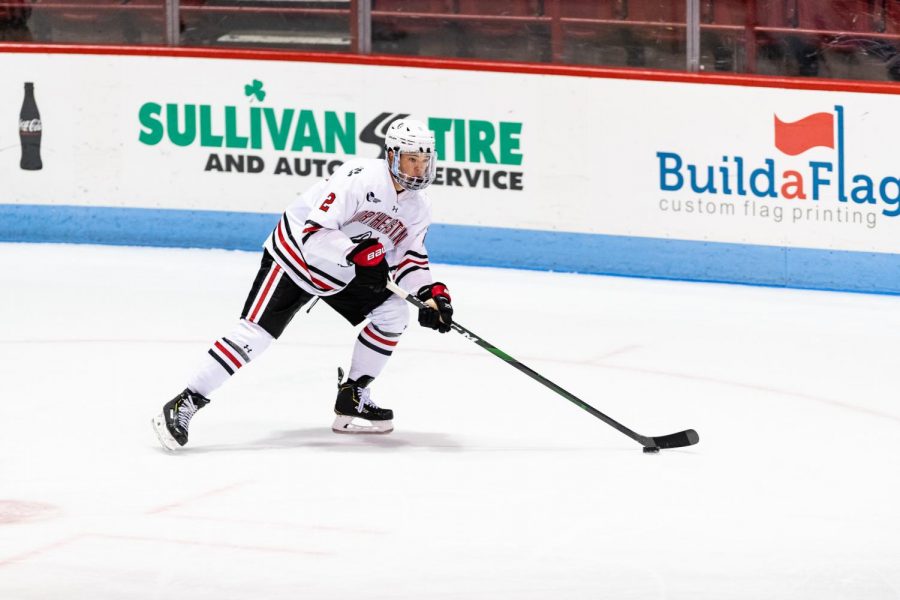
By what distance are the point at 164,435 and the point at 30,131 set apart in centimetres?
429

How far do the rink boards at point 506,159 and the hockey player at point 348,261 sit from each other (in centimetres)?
300

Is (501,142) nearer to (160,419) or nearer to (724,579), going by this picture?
(160,419)

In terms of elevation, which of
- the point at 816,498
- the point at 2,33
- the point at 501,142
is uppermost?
the point at 2,33

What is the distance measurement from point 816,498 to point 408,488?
3.65 ft

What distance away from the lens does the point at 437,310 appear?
197 inches

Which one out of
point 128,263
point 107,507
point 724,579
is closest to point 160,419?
point 107,507

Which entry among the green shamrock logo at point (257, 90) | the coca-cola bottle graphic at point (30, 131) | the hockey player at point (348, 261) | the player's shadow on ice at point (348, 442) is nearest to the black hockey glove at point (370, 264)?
the hockey player at point (348, 261)

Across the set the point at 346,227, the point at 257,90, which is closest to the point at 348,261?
the point at 346,227

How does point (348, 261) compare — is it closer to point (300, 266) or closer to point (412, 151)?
point (300, 266)

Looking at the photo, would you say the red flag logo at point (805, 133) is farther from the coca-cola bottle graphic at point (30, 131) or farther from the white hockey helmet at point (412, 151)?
the coca-cola bottle graphic at point (30, 131)

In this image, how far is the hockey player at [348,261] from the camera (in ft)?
16.2

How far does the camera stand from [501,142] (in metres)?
8.26

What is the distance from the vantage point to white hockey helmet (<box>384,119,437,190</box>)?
4.90 metres

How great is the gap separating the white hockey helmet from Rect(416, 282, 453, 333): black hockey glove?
0.33 m
